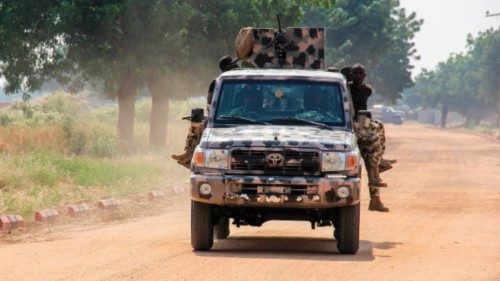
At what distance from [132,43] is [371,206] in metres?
22.5

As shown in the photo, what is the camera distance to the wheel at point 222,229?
15.7 meters

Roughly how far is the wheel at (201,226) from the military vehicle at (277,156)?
0.01 metres

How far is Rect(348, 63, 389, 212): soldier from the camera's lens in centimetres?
1578

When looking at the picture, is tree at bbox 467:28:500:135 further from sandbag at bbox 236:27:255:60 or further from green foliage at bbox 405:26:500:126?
sandbag at bbox 236:27:255:60

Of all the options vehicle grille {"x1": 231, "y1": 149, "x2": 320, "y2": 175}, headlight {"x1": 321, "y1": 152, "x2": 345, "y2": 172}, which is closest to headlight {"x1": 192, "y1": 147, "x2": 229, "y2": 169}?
vehicle grille {"x1": 231, "y1": 149, "x2": 320, "y2": 175}

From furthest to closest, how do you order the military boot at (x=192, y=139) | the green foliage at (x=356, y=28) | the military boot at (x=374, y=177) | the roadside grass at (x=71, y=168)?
the green foliage at (x=356, y=28) < the roadside grass at (x=71, y=168) < the military boot at (x=374, y=177) < the military boot at (x=192, y=139)

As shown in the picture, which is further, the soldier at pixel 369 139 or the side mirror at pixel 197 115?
the soldier at pixel 369 139

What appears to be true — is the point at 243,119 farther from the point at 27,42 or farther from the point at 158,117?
the point at 158,117

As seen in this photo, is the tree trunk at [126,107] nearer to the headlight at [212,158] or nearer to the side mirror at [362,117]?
the side mirror at [362,117]

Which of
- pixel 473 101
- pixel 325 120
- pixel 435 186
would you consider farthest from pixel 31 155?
pixel 473 101

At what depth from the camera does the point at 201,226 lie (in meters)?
13.6

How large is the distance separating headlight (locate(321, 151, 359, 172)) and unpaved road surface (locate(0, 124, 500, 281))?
3.41ft

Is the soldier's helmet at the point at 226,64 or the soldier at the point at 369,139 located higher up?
the soldier's helmet at the point at 226,64

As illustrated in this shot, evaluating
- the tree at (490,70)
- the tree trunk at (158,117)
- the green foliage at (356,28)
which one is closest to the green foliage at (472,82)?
the tree at (490,70)
